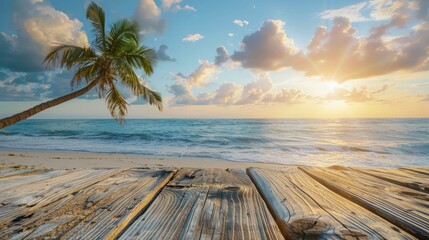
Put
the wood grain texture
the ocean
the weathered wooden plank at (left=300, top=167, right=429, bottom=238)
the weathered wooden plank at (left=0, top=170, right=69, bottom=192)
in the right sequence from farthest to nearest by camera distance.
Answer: the ocean, the weathered wooden plank at (left=0, top=170, right=69, bottom=192), the weathered wooden plank at (left=300, top=167, right=429, bottom=238), the wood grain texture

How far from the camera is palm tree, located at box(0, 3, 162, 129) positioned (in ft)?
27.8

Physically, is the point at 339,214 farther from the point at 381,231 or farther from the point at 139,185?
the point at 139,185

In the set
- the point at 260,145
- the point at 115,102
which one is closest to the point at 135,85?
the point at 115,102

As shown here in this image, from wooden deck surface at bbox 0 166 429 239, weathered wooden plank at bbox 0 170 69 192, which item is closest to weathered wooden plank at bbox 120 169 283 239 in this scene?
wooden deck surface at bbox 0 166 429 239

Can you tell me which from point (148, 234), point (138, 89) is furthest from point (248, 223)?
point (138, 89)

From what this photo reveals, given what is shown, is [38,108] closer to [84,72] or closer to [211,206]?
[84,72]

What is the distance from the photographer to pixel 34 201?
3.47 feet

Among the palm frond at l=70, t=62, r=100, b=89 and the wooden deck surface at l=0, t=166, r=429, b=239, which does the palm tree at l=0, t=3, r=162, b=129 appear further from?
the wooden deck surface at l=0, t=166, r=429, b=239

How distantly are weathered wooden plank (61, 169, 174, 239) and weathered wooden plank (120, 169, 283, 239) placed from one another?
0.04 m

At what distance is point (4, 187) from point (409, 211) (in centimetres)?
188

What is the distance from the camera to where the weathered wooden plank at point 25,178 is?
4.36 ft

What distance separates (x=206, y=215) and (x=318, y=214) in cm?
42

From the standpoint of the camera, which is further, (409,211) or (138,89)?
(138,89)

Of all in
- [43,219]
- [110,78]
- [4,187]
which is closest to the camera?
[43,219]
